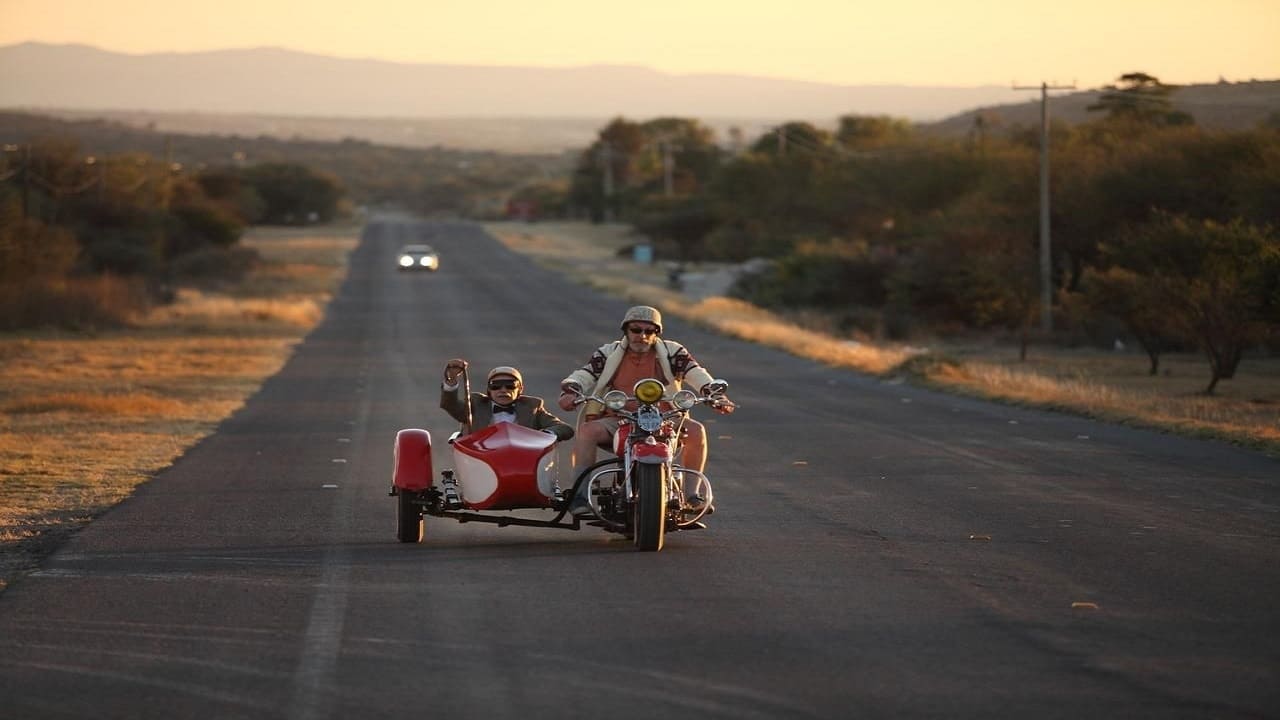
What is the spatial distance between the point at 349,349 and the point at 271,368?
6.85 metres

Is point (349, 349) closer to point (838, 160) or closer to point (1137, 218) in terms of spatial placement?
point (1137, 218)

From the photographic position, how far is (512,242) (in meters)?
127

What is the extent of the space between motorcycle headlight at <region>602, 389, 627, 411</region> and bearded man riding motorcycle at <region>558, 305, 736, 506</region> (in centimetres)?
39

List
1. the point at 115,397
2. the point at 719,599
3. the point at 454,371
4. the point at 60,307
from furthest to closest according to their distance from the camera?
the point at 60,307 < the point at 115,397 < the point at 454,371 < the point at 719,599

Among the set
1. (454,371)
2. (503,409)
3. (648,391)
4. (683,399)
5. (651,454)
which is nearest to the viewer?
(651,454)

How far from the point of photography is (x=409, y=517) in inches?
506

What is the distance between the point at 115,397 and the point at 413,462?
17250 mm

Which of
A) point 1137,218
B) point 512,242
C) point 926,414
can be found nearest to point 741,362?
point 926,414

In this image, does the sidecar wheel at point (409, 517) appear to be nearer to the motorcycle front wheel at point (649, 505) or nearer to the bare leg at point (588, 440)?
the bare leg at point (588, 440)

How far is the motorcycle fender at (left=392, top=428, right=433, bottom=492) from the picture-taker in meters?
12.8

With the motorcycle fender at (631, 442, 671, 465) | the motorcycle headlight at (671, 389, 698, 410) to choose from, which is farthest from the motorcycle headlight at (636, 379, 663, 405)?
the motorcycle fender at (631, 442, 671, 465)

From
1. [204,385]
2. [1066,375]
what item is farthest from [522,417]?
[1066,375]

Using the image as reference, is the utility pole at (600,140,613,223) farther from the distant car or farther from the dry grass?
the dry grass

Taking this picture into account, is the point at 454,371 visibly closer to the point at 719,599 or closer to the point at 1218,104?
the point at 719,599
